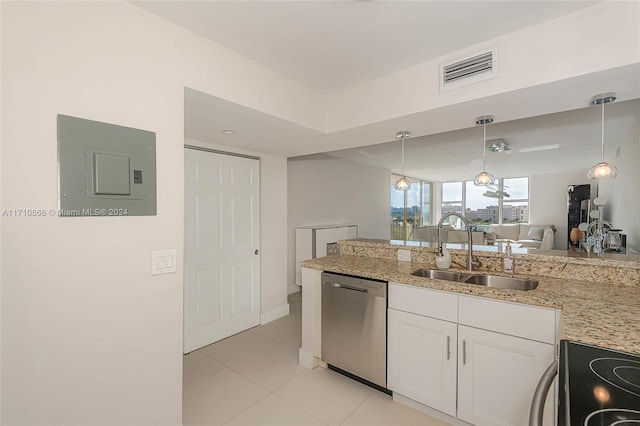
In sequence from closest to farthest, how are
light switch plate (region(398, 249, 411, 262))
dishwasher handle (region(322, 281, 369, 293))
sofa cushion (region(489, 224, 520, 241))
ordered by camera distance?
dishwasher handle (region(322, 281, 369, 293)) < light switch plate (region(398, 249, 411, 262)) < sofa cushion (region(489, 224, 520, 241))

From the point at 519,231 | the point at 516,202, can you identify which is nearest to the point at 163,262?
the point at 519,231

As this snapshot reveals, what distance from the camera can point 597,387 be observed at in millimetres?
800

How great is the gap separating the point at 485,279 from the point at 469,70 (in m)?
1.46

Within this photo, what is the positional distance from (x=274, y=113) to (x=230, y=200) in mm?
1371

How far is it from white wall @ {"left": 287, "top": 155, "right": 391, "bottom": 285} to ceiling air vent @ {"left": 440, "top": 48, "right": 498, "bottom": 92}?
3.04 m

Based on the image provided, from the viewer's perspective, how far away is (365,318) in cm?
218

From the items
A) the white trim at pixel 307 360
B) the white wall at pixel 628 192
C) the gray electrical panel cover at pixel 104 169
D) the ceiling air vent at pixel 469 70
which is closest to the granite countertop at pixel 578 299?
the white trim at pixel 307 360

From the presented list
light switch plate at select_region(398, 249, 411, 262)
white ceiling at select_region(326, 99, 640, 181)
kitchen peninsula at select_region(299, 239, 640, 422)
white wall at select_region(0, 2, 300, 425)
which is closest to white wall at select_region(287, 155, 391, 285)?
white ceiling at select_region(326, 99, 640, 181)

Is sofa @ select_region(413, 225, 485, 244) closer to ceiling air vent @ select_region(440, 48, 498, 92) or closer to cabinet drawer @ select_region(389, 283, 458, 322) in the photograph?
cabinet drawer @ select_region(389, 283, 458, 322)

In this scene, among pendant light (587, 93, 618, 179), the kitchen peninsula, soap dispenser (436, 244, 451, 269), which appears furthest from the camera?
soap dispenser (436, 244, 451, 269)

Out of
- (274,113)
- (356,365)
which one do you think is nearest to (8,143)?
(274,113)

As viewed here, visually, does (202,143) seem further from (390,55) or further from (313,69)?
(390,55)

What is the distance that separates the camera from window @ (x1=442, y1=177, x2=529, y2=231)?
26.6 feet

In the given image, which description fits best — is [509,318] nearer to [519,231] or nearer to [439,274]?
[439,274]
